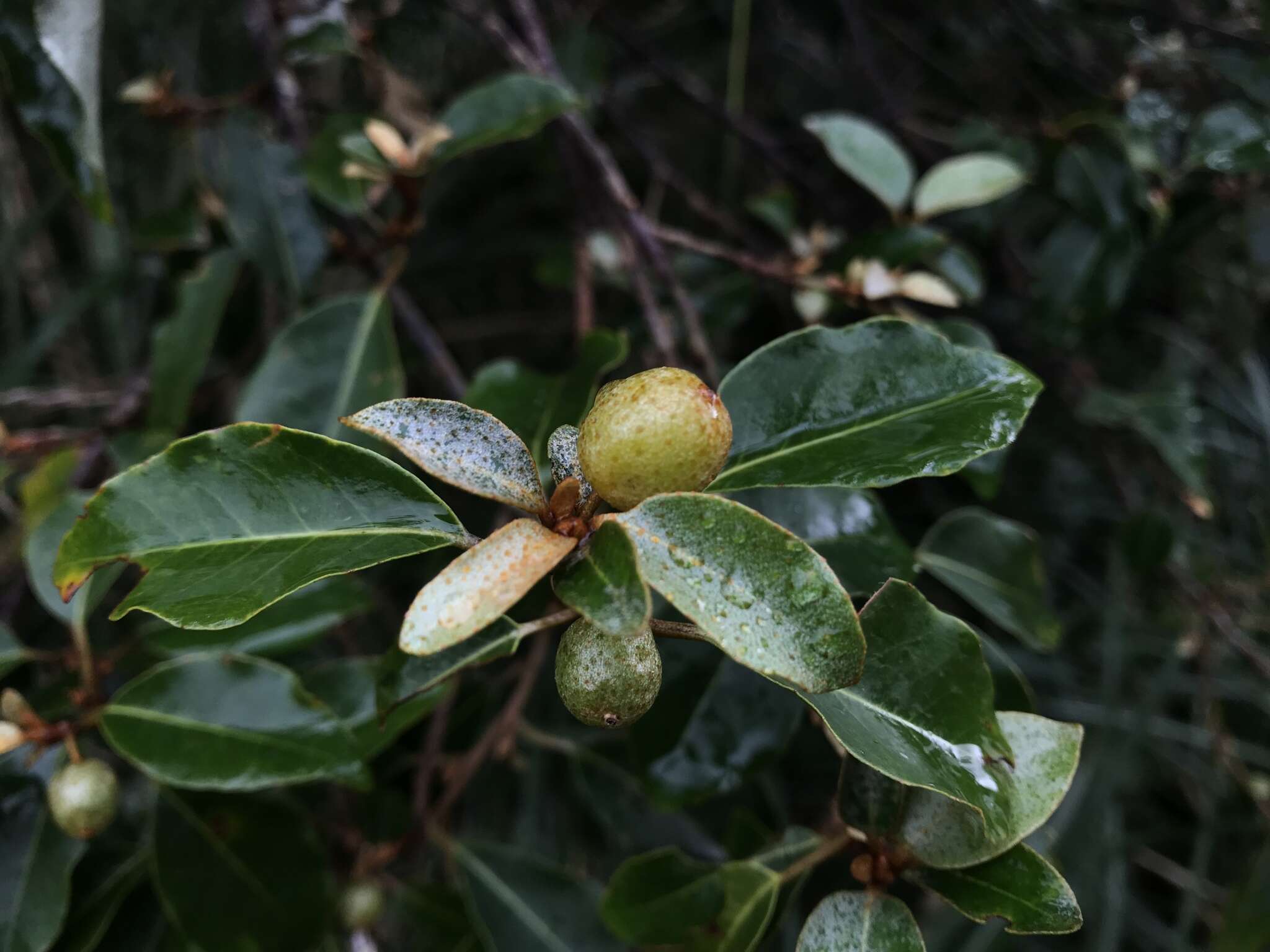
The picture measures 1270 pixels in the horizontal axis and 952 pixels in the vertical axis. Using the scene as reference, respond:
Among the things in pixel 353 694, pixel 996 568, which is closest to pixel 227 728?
pixel 353 694

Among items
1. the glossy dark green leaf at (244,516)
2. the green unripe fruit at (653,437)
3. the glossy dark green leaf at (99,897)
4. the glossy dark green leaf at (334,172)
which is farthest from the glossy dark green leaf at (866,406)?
the glossy dark green leaf at (99,897)

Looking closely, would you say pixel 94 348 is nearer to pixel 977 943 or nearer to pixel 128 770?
pixel 128 770

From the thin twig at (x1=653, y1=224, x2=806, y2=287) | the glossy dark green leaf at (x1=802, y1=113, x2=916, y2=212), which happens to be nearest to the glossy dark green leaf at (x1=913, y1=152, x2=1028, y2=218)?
the glossy dark green leaf at (x1=802, y1=113, x2=916, y2=212)

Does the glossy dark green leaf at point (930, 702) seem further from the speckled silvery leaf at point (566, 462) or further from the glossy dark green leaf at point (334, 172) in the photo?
the glossy dark green leaf at point (334, 172)

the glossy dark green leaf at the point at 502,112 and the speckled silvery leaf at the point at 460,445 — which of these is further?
the glossy dark green leaf at the point at 502,112

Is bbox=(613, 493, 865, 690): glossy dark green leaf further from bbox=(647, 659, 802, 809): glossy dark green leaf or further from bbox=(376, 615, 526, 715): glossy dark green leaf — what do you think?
bbox=(647, 659, 802, 809): glossy dark green leaf

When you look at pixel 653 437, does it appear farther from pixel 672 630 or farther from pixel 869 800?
pixel 869 800
